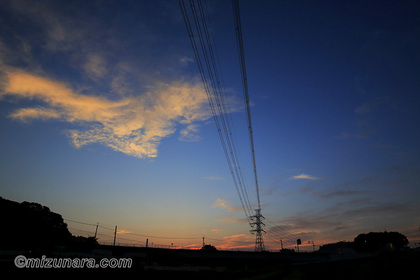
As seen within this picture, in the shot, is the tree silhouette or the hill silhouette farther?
the tree silhouette

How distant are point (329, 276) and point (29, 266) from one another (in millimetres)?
51999

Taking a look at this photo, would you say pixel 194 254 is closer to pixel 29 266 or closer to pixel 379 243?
pixel 29 266

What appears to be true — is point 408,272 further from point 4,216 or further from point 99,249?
point 4,216

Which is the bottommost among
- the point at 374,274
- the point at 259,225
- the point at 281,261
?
the point at 281,261

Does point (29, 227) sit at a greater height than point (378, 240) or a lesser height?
greater

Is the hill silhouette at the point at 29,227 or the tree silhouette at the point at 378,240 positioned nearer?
the hill silhouette at the point at 29,227

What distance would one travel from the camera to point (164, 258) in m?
98.1

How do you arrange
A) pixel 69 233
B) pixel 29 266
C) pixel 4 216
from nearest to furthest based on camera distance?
1. pixel 29 266
2. pixel 4 216
3. pixel 69 233

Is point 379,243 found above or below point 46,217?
below

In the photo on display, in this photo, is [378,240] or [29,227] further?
[378,240]

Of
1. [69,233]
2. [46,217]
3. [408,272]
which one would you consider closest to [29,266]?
[408,272]

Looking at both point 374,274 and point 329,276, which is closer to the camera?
point 374,274

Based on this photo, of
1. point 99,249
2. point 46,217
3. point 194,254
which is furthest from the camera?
point 46,217

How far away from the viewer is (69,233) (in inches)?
4744
